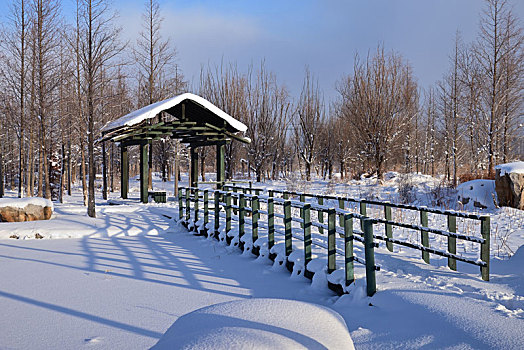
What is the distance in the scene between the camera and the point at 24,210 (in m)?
11.4

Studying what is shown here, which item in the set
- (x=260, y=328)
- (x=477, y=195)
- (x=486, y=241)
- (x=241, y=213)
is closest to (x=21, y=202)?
(x=241, y=213)

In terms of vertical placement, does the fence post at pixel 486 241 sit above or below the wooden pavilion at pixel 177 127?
below

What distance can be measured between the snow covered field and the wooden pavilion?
6586 millimetres

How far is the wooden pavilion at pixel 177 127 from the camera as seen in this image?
581 inches

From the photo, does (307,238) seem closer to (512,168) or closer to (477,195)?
(512,168)

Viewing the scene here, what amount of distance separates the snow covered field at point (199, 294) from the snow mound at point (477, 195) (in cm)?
415

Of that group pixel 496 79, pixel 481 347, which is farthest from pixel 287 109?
pixel 481 347

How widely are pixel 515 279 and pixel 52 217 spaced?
12.1 meters

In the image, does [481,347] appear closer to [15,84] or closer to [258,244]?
[258,244]

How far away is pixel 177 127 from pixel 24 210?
6.13 meters

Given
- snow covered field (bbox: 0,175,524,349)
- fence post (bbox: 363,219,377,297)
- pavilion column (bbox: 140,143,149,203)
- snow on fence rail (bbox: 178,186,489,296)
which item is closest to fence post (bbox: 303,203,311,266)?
snow on fence rail (bbox: 178,186,489,296)

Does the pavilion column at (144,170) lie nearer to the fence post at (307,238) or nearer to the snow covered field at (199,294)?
the snow covered field at (199,294)

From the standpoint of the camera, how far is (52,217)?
12.3 m

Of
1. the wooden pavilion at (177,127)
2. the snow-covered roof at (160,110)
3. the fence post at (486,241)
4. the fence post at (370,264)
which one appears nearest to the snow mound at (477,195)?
the wooden pavilion at (177,127)
